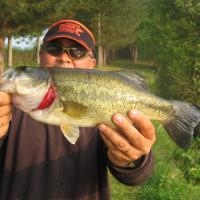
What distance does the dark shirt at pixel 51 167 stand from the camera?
3.35 meters

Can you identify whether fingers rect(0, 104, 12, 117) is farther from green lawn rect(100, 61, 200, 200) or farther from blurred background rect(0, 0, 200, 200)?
green lawn rect(100, 61, 200, 200)

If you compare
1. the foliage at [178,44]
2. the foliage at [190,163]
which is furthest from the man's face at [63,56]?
the foliage at [178,44]

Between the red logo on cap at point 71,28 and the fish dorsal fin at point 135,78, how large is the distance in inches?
50.4

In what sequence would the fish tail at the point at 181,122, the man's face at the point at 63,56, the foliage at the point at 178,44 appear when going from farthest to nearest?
1. the foliage at the point at 178,44
2. the man's face at the point at 63,56
3. the fish tail at the point at 181,122

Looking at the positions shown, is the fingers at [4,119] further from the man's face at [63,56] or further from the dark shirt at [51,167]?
the man's face at [63,56]

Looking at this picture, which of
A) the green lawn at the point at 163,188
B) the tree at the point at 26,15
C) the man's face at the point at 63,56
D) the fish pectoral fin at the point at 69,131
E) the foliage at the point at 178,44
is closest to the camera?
the fish pectoral fin at the point at 69,131

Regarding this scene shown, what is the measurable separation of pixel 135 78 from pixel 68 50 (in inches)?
51.8

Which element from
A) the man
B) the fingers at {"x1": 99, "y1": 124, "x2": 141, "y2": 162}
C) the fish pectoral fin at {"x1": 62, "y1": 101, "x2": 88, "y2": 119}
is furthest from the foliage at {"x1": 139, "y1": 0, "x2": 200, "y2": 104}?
the fish pectoral fin at {"x1": 62, "y1": 101, "x2": 88, "y2": 119}

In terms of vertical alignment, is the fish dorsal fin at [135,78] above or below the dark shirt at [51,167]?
above

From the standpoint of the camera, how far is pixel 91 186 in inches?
135

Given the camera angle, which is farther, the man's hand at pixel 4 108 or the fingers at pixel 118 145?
the fingers at pixel 118 145

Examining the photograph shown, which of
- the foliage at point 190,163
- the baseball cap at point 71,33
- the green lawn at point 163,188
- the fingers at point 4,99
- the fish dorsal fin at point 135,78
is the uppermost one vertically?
the baseball cap at point 71,33

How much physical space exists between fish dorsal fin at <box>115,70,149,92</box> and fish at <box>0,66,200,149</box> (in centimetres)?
2

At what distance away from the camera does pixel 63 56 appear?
13.4 ft
